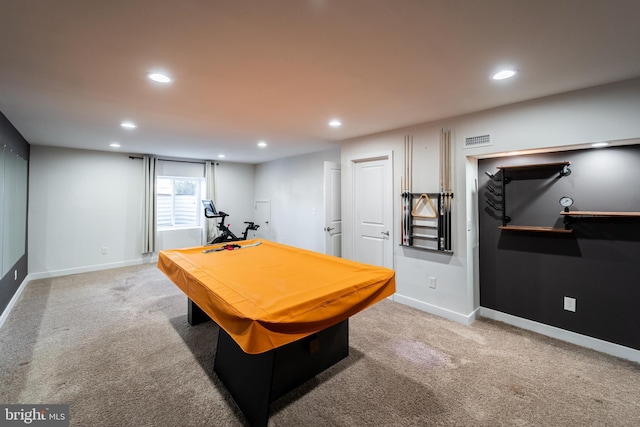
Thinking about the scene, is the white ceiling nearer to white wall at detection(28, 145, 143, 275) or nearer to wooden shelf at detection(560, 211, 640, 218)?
wooden shelf at detection(560, 211, 640, 218)

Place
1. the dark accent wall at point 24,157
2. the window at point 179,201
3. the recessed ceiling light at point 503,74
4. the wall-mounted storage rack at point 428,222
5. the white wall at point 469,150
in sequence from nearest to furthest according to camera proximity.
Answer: the recessed ceiling light at point 503,74, the white wall at point 469,150, the dark accent wall at point 24,157, the wall-mounted storage rack at point 428,222, the window at point 179,201

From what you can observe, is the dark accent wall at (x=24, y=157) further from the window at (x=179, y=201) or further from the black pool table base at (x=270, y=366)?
the black pool table base at (x=270, y=366)

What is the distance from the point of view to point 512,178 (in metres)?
2.91

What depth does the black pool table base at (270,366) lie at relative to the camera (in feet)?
5.36

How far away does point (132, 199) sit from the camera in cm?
549

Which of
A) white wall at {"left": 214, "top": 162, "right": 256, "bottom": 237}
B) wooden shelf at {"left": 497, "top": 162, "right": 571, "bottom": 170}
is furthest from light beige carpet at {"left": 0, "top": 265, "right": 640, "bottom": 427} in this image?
white wall at {"left": 214, "top": 162, "right": 256, "bottom": 237}

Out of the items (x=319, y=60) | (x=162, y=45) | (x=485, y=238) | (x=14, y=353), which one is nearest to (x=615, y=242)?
(x=485, y=238)

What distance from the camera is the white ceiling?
1.35 meters

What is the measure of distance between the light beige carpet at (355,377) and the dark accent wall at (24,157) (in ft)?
1.02

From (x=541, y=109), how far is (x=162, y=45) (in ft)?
10.2

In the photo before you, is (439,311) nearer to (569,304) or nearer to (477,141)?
(569,304)

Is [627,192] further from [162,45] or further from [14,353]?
[14,353]

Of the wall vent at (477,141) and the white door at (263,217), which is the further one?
the white door at (263,217)

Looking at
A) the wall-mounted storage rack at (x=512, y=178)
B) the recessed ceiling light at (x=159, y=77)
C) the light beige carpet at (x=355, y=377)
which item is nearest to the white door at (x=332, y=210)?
the light beige carpet at (x=355, y=377)
